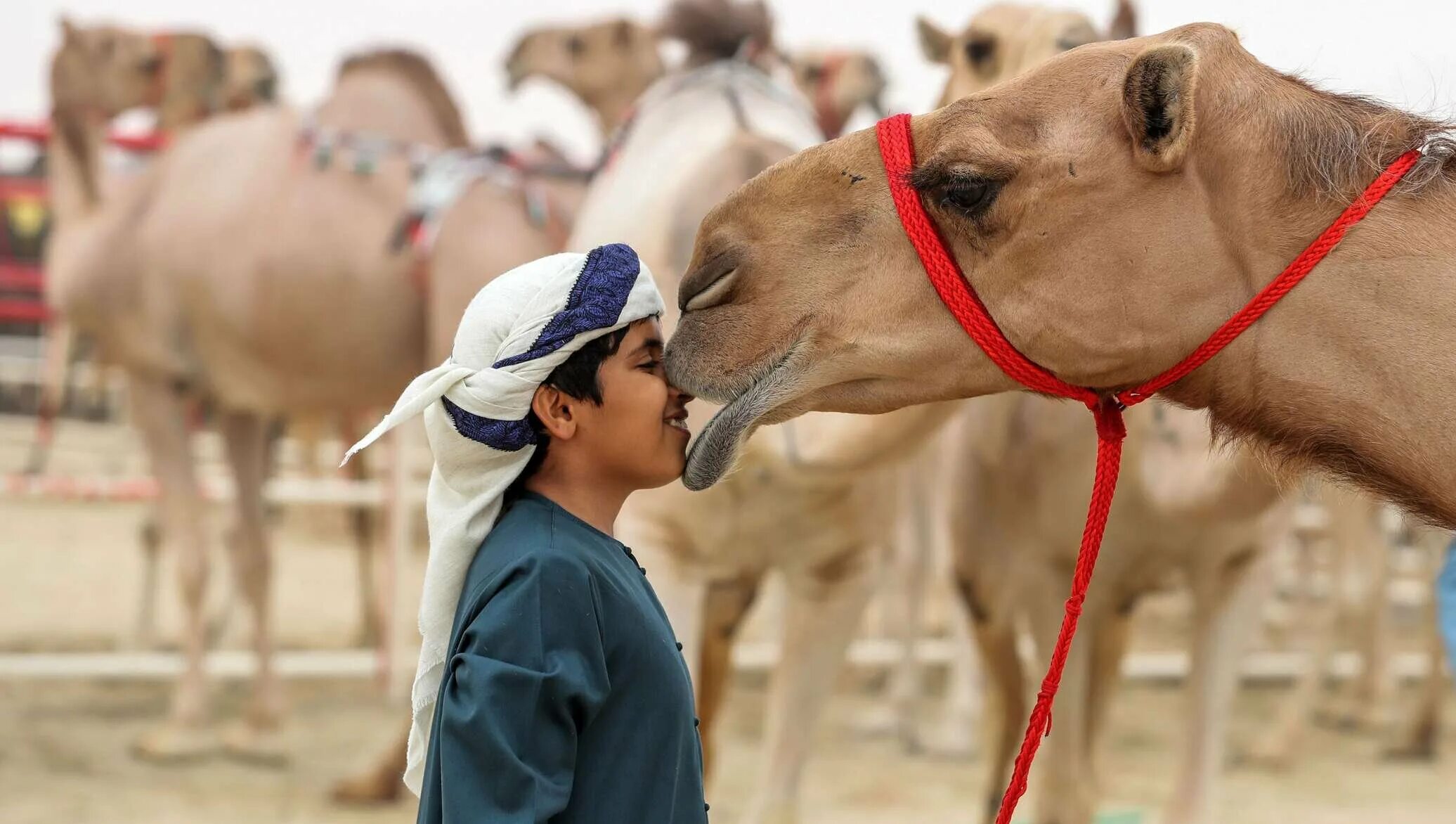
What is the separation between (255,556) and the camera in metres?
5.14

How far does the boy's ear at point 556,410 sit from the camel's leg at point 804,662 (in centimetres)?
178

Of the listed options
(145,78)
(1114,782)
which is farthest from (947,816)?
(145,78)

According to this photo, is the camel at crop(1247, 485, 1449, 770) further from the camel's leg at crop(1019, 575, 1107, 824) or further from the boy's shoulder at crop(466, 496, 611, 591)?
the boy's shoulder at crop(466, 496, 611, 591)

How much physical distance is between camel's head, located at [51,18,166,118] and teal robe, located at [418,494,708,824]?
4.55m

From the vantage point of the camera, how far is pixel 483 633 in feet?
4.53

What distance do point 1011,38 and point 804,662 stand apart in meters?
1.37

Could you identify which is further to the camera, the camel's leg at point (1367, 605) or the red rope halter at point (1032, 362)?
the camel's leg at point (1367, 605)

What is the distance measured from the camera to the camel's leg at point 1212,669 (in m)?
3.28

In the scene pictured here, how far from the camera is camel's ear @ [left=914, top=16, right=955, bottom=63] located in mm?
3785

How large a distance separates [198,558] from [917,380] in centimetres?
387

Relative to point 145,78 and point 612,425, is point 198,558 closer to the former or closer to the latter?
point 145,78

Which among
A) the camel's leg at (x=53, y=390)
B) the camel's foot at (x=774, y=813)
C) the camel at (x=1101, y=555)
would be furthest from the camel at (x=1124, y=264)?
the camel's leg at (x=53, y=390)

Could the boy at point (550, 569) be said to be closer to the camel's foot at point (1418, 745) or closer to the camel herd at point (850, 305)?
the camel herd at point (850, 305)

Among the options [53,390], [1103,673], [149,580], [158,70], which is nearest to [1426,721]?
[1103,673]
